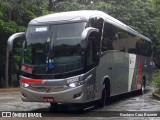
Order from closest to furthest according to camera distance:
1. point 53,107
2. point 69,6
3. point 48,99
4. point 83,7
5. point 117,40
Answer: point 48,99 < point 53,107 < point 117,40 < point 83,7 < point 69,6

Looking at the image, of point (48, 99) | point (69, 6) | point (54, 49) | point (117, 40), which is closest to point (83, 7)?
point (69, 6)

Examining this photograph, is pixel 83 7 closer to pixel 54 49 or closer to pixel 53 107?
pixel 53 107

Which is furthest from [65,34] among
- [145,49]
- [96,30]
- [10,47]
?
[145,49]

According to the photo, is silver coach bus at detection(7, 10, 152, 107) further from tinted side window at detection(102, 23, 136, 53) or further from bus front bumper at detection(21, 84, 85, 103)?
tinted side window at detection(102, 23, 136, 53)

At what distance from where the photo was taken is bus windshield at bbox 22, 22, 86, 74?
1212 cm

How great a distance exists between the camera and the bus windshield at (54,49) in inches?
477

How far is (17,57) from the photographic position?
26531 mm

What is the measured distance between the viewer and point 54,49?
1230 centimetres

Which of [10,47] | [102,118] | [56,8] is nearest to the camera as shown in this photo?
[102,118]

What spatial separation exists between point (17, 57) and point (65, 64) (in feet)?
49.4

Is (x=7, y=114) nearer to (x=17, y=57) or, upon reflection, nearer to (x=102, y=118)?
(x=102, y=118)

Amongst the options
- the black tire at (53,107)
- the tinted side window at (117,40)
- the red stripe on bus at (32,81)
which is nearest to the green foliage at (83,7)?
the tinted side window at (117,40)

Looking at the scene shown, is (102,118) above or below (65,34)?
below

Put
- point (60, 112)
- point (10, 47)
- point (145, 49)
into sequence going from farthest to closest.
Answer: point (145, 49)
point (60, 112)
point (10, 47)
